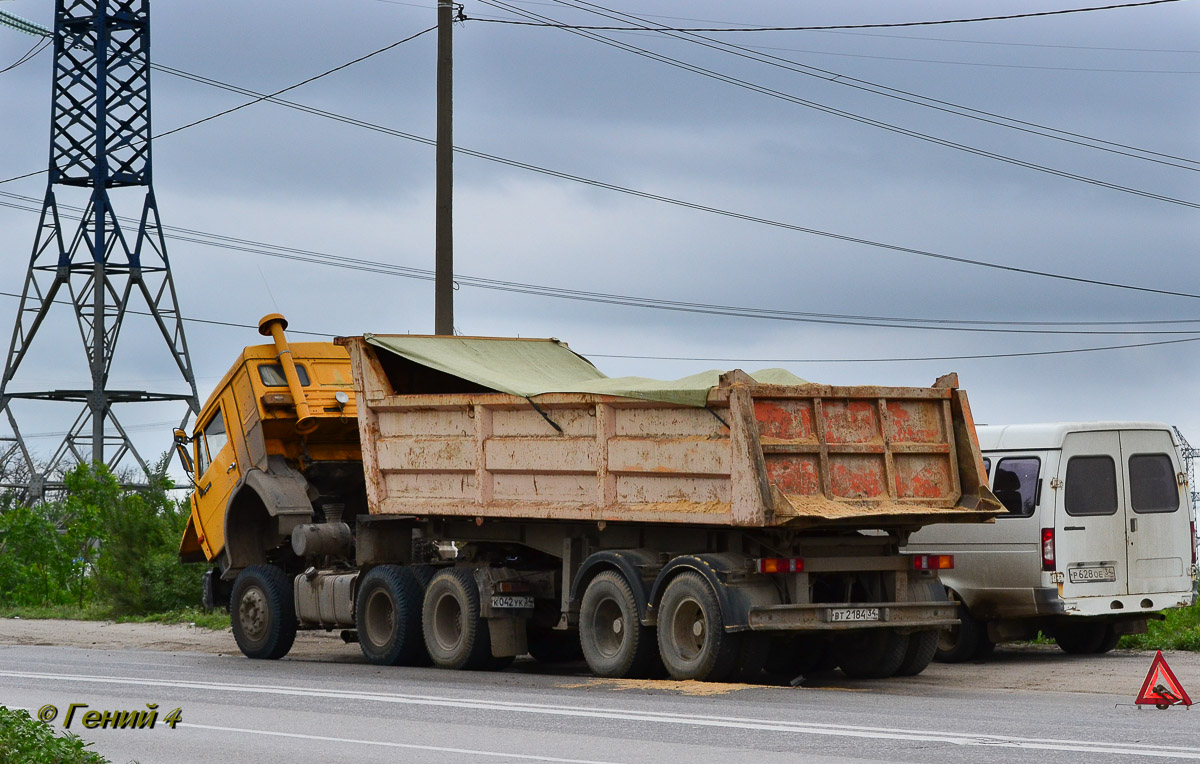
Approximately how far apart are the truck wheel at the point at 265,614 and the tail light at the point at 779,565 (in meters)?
6.78

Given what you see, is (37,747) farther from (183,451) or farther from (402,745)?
(183,451)

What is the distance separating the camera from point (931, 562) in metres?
13.8

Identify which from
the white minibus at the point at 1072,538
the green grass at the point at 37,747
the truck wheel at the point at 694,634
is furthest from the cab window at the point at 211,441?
the green grass at the point at 37,747

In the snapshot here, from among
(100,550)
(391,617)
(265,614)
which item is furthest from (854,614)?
(100,550)

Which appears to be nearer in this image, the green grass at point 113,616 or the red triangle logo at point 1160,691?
the red triangle logo at point 1160,691

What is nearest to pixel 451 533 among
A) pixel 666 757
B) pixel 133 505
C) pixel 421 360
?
pixel 421 360

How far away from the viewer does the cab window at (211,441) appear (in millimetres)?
18578

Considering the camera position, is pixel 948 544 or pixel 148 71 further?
pixel 148 71

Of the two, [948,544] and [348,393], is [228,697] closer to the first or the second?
[348,393]

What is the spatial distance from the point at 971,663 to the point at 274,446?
7.84 metres

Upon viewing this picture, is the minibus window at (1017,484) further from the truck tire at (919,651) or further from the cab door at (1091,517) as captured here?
the truck tire at (919,651)

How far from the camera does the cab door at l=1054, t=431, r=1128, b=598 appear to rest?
49.6 ft

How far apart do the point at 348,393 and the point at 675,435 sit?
19.2 feet

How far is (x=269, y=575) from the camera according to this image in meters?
17.9
